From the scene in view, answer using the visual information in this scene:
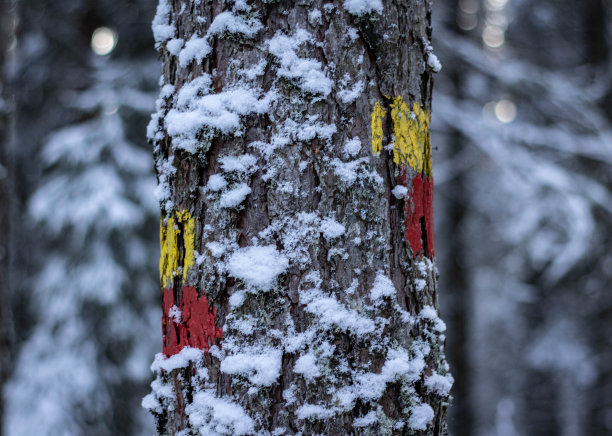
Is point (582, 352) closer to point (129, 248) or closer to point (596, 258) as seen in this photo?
point (596, 258)

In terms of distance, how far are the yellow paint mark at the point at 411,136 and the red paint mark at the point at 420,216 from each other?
4 cm

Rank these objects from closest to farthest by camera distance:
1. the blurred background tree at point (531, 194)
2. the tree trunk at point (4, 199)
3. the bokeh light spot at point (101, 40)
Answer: the tree trunk at point (4, 199), the blurred background tree at point (531, 194), the bokeh light spot at point (101, 40)

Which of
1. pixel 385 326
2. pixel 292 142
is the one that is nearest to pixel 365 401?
pixel 385 326

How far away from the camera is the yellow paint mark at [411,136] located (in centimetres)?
116

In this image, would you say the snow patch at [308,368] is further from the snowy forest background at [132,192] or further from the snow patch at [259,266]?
the snowy forest background at [132,192]

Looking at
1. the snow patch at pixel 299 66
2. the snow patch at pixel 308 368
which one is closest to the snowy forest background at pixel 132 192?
the snow patch at pixel 299 66

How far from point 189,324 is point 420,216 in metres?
0.64

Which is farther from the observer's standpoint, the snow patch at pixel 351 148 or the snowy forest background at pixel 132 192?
the snowy forest background at pixel 132 192

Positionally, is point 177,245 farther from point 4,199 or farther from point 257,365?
point 4,199

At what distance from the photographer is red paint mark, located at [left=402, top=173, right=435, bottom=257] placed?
3.83ft

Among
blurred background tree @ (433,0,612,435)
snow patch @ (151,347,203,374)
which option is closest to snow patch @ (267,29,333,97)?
snow patch @ (151,347,203,374)

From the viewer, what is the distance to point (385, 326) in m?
1.10

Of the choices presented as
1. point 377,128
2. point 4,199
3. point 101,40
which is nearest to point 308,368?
point 377,128

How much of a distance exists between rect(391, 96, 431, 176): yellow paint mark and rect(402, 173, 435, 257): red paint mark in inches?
1.6
